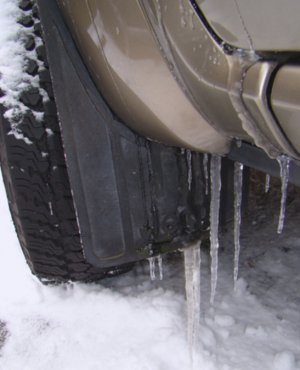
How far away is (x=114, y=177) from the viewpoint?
50.9 inches

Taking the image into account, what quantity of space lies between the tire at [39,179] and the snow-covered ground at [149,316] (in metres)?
0.07

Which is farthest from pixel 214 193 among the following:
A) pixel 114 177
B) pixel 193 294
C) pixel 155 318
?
pixel 155 318

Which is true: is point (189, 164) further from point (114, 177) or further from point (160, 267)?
point (160, 267)

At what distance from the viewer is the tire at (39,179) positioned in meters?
1.31

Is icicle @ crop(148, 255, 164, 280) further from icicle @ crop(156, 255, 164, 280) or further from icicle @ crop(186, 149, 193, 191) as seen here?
icicle @ crop(186, 149, 193, 191)

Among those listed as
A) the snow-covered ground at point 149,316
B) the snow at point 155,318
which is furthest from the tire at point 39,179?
the snow at point 155,318

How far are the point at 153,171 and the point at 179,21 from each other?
0.56 metres

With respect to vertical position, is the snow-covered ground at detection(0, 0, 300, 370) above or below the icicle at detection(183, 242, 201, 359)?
below

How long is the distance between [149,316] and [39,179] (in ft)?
1.96

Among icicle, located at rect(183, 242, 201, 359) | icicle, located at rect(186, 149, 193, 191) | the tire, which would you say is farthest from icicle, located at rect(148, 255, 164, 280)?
icicle, located at rect(186, 149, 193, 191)

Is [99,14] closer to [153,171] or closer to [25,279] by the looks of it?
[153,171]

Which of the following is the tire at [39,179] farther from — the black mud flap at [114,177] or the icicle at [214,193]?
the icicle at [214,193]

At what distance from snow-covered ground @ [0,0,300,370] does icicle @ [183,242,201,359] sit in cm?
3

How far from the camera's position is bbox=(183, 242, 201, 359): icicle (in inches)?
55.3
